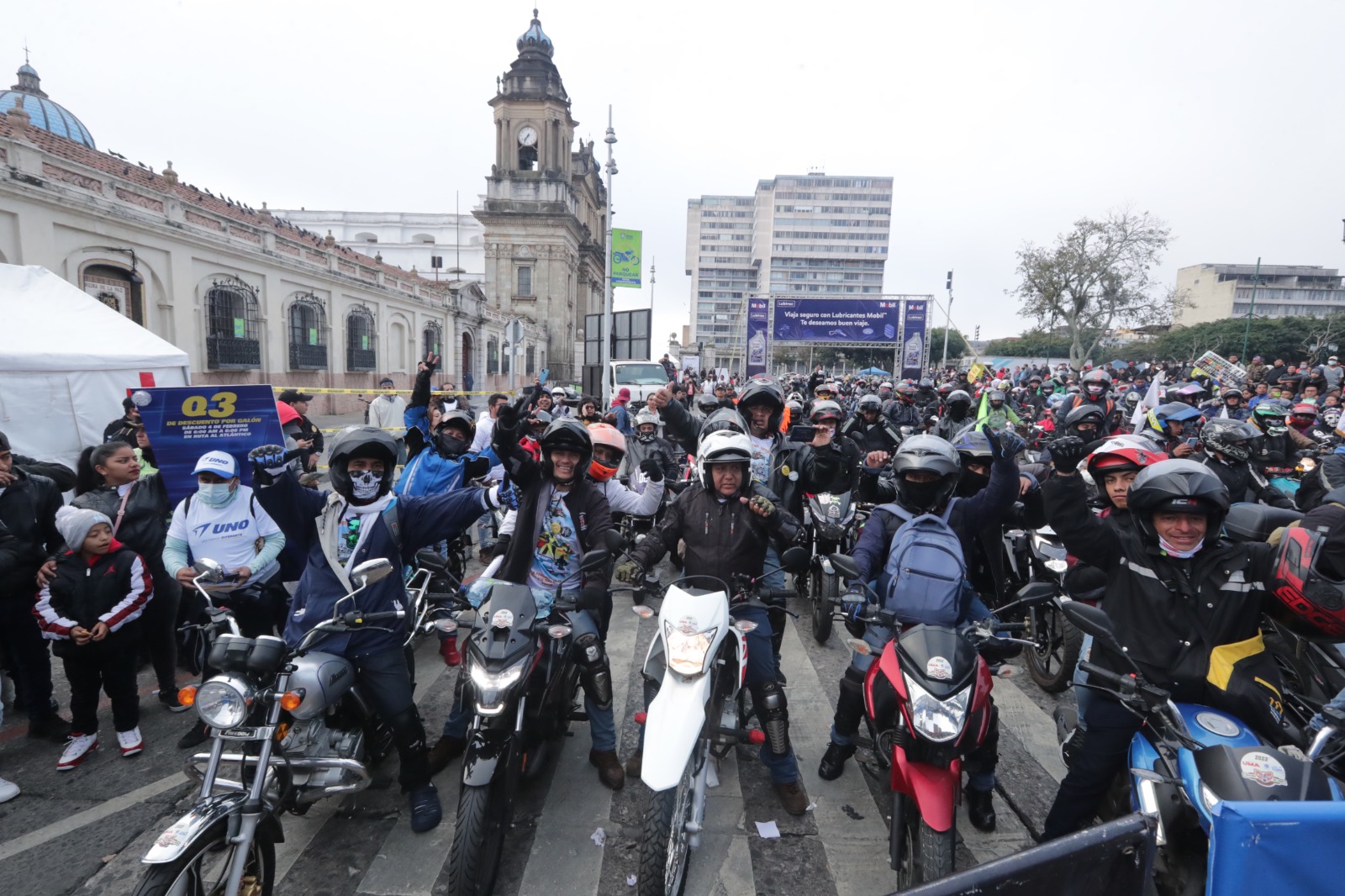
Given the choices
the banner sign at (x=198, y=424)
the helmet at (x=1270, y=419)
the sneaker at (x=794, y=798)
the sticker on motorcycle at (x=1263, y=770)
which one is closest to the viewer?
the sticker on motorcycle at (x=1263, y=770)

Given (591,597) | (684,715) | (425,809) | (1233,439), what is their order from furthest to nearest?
(1233,439)
(591,597)
(425,809)
(684,715)

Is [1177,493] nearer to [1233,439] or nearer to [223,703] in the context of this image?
[1233,439]

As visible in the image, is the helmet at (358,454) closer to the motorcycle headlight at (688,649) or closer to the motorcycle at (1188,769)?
the motorcycle headlight at (688,649)

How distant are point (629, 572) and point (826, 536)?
6.48ft

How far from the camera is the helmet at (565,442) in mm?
3600

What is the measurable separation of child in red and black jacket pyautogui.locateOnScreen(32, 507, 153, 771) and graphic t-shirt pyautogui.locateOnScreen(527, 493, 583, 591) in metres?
2.43

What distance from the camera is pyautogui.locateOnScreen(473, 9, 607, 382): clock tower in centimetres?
5053

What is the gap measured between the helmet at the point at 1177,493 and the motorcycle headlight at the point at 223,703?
146 inches

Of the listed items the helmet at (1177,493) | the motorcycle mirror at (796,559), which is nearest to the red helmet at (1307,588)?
the helmet at (1177,493)

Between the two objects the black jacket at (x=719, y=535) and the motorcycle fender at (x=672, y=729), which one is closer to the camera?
the motorcycle fender at (x=672, y=729)

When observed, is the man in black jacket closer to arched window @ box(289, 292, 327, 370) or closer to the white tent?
the white tent

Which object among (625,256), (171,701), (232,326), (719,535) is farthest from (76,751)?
(625,256)

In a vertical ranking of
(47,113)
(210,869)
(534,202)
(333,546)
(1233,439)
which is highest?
(534,202)

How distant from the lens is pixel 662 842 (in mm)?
2586
